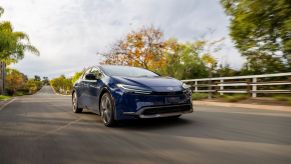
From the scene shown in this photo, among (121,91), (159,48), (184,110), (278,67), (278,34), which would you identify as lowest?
(184,110)

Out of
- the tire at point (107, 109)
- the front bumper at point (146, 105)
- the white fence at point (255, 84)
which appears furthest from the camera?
the white fence at point (255, 84)

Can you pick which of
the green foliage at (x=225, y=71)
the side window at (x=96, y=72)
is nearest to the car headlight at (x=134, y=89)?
the side window at (x=96, y=72)

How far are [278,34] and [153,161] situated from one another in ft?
38.7

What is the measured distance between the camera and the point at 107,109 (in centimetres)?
594

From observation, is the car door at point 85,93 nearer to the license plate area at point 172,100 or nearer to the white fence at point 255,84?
the license plate area at point 172,100

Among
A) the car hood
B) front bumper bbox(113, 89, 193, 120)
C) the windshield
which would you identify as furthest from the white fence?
front bumper bbox(113, 89, 193, 120)

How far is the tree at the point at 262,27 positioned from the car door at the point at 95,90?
8624 millimetres

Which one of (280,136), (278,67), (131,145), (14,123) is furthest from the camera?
(278,67)

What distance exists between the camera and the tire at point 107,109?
5696mm

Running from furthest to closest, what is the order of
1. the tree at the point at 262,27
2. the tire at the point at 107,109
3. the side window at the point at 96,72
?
the tree at the point at 262,27 < the side window at the point at 96,72 < the tire at the point at 107,109

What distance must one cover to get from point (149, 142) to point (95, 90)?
265 cm

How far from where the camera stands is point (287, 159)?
3.21 m

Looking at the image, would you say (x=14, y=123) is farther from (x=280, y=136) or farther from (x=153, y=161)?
(x=280, y=136)

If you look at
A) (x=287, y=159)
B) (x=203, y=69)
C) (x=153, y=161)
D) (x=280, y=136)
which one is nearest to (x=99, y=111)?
(x=153, y=161)
